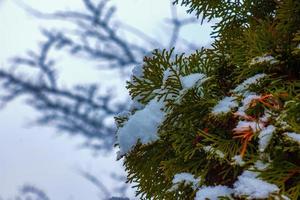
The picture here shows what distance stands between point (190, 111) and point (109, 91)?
29.5 feet

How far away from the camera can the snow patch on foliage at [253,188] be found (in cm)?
119

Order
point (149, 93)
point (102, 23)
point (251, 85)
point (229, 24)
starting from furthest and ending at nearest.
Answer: point (102, 23)
point (229, 24)
point (149, 93)
point (251, 85)

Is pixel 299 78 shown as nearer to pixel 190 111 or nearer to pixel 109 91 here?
pixel 190 111

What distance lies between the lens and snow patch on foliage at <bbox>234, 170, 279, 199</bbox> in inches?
47.0

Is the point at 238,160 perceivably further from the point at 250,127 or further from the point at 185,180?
the point at 185,180

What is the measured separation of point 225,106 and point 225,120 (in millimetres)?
51

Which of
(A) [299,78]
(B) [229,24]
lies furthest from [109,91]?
(A) [299,78]

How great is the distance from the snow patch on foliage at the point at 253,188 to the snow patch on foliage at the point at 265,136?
89 millimetres

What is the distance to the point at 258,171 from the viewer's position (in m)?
1.24

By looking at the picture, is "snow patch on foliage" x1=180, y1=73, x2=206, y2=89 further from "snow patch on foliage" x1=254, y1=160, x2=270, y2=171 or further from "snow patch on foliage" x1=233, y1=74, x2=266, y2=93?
"snow patch on foliage" x1=254, y1=160, x2=270, y2=171

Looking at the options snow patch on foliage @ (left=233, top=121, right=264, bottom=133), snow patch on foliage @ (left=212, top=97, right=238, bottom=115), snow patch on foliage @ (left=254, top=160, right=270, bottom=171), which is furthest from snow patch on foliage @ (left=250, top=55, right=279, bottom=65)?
snow patch on foliage @ (left=254, top=160, right=270, bottom=171)

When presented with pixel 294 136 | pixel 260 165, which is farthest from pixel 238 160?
pixel 294 136

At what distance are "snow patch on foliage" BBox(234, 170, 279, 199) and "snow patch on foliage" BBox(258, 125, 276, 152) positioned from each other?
3.5 inches

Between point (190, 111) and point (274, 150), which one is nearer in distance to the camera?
point (274, 150)
